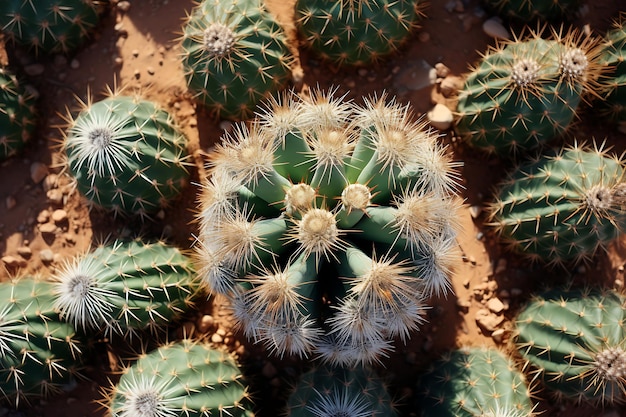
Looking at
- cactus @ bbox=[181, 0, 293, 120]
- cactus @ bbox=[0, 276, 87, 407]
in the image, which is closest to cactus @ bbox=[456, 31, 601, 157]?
cactus @ bbox=[181, 0, 293, 120]

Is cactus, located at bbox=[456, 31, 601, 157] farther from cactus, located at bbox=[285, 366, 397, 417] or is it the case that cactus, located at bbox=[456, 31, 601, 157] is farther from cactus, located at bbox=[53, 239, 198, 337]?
cactus, located at bbox=[53, 239, 198, 337]

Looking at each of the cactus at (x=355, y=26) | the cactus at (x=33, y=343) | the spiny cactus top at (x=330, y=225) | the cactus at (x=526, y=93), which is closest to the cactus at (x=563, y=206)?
the cactus at (x=526, y=93)

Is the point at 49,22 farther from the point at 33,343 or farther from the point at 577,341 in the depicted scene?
the point at 577,341

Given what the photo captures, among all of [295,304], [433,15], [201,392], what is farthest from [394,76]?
[201,392]

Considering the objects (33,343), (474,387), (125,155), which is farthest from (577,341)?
(33,343)

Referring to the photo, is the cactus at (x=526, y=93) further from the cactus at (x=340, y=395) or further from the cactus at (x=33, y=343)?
the cactus at (x=33, y=343)
